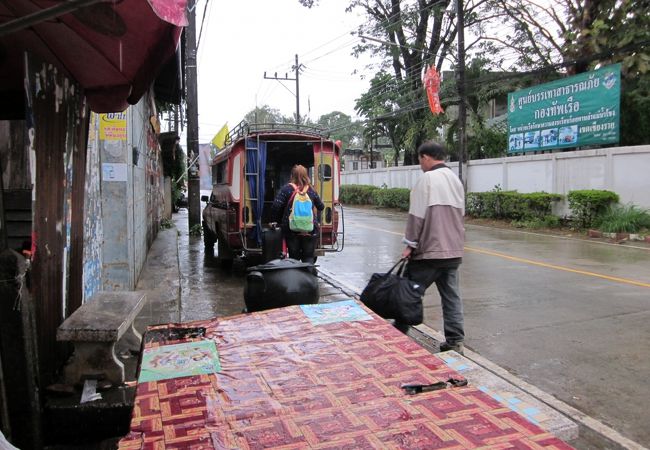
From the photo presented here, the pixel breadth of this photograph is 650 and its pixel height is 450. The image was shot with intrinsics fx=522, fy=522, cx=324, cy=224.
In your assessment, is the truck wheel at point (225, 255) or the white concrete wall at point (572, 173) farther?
the white concrete wall at point (572, 173)

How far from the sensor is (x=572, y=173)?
53.7ft

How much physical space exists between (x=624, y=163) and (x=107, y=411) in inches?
598

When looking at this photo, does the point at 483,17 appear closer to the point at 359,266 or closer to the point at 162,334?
the point at 359,266

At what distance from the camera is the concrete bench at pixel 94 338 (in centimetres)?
354

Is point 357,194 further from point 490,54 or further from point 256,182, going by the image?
point 256,182

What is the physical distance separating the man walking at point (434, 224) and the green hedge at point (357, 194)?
85.3 feet

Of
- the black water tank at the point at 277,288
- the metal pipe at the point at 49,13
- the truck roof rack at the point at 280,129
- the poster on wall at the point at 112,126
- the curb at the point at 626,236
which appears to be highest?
the truck roof rack at the point at 280,129

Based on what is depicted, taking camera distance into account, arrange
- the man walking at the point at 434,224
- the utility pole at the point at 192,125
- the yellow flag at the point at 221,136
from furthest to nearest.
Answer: the yellow flag at the point at 221,136 < the utility pole at the point at 192,125 < the man walking at the point at 434,224

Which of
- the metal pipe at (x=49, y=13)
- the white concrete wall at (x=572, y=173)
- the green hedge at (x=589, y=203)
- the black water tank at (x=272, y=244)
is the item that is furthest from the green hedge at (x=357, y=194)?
the metal pipe at (x=49, y=13)

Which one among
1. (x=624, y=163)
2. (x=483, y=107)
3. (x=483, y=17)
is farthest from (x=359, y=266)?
(x=483, y=107)

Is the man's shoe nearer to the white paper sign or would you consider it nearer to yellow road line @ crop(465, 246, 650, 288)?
the white paper sign

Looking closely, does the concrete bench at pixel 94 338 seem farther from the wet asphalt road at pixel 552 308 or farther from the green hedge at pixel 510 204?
the green hedge at pixel 510 204

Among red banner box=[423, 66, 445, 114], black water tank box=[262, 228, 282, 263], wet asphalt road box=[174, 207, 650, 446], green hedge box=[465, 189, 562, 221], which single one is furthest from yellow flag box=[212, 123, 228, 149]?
green hedge box=[465, 189, 562, 221]

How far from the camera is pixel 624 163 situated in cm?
1469
